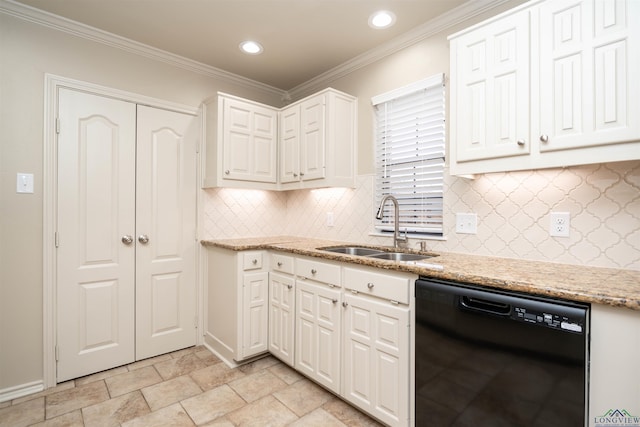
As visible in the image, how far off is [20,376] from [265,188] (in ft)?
7.11

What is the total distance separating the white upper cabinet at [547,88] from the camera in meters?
1.28

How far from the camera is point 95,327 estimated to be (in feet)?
7.86

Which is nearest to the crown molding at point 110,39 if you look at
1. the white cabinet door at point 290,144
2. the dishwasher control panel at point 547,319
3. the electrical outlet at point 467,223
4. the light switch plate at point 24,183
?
the white cabinet door at point 290,144

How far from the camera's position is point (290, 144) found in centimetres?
293

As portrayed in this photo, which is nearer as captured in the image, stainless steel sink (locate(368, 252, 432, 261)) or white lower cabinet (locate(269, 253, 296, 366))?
stainless steel sink (locate(368, 252, 432, 261))

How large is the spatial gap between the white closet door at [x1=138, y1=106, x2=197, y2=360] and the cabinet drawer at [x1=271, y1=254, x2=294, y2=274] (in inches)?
33.3

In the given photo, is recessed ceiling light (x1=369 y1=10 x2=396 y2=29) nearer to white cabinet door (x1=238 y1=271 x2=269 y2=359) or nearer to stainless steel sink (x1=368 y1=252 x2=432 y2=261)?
stainless steel sink (x1=368 y1=252 x2=432 y2=261)

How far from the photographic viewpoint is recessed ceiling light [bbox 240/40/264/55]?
2.54 metres

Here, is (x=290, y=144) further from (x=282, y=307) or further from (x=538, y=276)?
(x=538, y=276)

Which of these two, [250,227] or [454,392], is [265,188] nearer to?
[250,227]

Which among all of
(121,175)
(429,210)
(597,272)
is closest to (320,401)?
(429,210)

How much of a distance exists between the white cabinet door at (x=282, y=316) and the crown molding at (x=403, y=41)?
1889 millimetres

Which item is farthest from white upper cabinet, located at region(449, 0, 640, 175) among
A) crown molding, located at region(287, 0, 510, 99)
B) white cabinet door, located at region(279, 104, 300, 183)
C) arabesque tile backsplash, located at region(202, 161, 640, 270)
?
white cabinet door, located at region(279, 104, 300, 183)

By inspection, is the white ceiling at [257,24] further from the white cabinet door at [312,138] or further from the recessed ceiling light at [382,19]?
the white cabinet door at [312,138]
